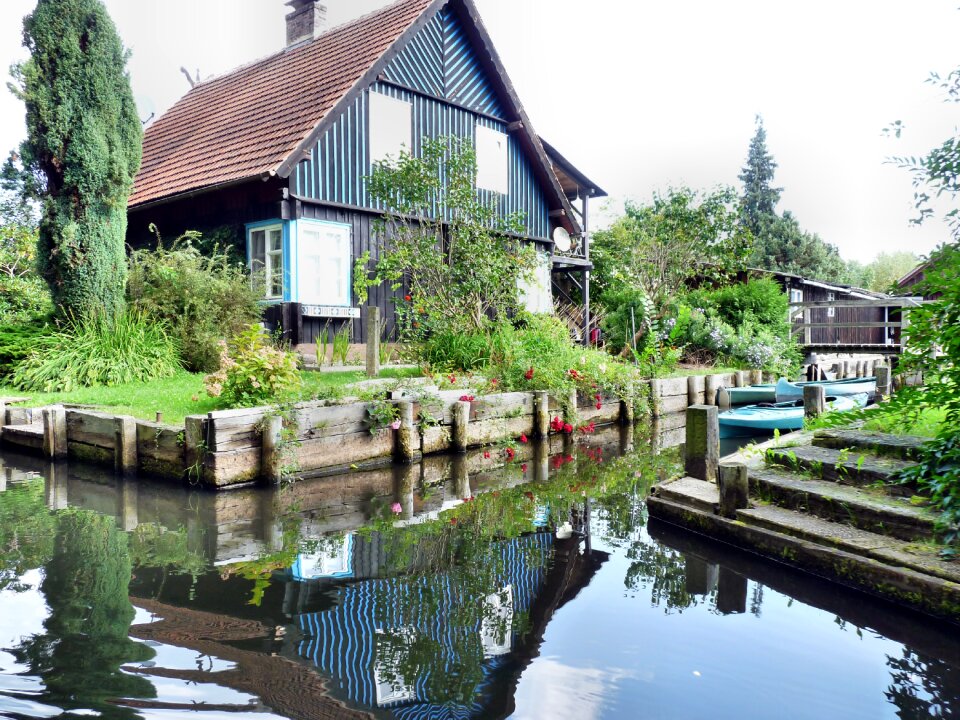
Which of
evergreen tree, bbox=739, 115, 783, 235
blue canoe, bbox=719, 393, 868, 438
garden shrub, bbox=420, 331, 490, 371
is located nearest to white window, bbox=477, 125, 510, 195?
garden shrub, bbox=420, 331, 490, 371

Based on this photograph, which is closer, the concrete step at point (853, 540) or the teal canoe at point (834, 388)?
the concrete step at point (853, 540)

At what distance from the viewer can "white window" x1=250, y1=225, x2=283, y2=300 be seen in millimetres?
13891

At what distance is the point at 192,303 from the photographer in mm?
11742

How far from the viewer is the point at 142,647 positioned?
13.1 feet

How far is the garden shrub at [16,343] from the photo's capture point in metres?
11.4

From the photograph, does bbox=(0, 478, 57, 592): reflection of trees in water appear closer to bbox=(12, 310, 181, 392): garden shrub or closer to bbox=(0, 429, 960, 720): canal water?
bbox=(0, 429, 960, 720): canal water

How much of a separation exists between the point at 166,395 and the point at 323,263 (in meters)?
5.25

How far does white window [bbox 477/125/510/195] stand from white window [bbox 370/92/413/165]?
7.42 feet

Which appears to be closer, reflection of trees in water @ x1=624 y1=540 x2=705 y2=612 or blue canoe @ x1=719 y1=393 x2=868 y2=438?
reflection of trees in water @ x1=624 y1=540 x2=705 y2=612

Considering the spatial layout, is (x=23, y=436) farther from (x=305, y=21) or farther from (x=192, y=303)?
(x=305, y=21)

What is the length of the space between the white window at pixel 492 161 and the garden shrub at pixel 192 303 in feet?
24.5

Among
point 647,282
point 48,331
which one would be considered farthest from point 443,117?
point 48,331

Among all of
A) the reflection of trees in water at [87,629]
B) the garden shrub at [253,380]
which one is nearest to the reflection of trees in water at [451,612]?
the reflection of trees in water at [87,629]

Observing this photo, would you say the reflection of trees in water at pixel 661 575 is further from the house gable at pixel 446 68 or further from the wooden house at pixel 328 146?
the house gable at pixel 446 68
